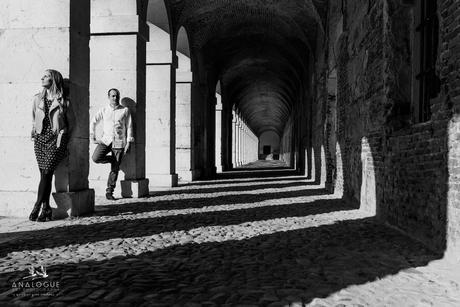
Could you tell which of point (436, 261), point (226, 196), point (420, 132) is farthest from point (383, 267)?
point (226, 196)

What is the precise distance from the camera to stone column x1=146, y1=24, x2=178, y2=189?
1054 cm

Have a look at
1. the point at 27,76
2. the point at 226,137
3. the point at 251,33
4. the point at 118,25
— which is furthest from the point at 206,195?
the point at 226,137

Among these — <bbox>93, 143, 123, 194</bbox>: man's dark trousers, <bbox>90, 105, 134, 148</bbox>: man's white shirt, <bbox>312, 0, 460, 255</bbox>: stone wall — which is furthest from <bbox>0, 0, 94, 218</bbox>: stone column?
<bbox>312, 0, 460, 255</bbox>: stone wall

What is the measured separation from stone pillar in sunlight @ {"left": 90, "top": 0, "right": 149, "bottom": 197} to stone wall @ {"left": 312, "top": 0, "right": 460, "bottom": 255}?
376 cm

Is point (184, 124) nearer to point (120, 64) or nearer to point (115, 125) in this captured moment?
point (120, 64)

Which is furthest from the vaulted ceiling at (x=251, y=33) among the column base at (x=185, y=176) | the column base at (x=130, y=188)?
the column base at (x=130, y=188)

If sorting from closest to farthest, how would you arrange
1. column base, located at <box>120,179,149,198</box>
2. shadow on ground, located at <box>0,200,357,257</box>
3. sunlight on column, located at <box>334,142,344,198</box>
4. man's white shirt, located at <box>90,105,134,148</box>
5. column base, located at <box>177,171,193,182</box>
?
Answer: shadow on ground, located at <box>0,200,357,257</box> < man's white shirt, located at <box>90,105,134,148</box> < column base, located at <box>120,179,149,198</box> < sunlight on column, located at <box>334,142,344,198</box> < column base, located at <box>177,171,193,182</box>

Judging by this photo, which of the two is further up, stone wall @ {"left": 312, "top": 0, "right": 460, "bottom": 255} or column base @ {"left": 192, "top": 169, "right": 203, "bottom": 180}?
stone wall @ {"left": 312, "top": 0, "right": 460, "bottom": 255}

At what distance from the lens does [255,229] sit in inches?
195

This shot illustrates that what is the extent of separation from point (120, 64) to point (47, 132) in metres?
3.37

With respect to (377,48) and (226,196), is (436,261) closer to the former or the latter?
(377,48)

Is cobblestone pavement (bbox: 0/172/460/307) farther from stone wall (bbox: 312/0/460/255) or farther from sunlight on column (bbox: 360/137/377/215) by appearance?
sunlight on column (bbox: 360/137/377/215)

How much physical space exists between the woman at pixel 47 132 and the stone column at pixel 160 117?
5.33 m

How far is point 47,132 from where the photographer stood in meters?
5.14
